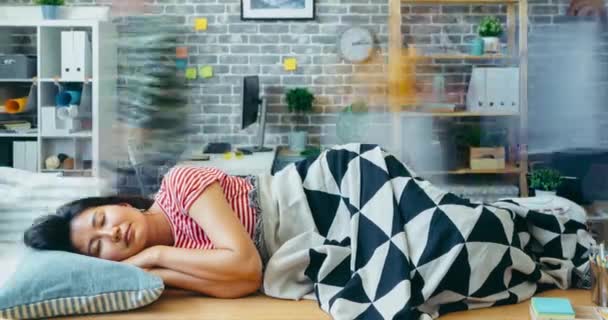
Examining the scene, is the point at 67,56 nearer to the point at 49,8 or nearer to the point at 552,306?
the point at 49,8

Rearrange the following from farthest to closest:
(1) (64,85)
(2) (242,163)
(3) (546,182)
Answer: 1. (1) (64,85)
2. (3) (546,182)
3. (2) (242,163)

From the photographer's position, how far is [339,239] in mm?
1503

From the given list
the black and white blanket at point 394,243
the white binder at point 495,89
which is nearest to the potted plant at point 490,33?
the white binder at point 495,89

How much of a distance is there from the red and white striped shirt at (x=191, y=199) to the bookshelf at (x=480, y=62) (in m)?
2.21

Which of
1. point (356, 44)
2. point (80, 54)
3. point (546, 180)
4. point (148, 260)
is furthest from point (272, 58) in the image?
point (148, 260)

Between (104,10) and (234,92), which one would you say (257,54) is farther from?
(104,10)

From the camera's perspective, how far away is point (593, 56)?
11.8 ft

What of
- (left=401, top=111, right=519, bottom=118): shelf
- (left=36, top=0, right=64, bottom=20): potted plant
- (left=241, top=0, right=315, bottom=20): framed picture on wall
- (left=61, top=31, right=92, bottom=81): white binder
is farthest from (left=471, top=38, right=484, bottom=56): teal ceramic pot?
(left=36, top=0, right=64, bottom=20): potted plant

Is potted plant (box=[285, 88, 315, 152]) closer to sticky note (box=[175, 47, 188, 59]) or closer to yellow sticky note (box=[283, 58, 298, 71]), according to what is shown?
yellow sticky note (box=[283, 58, 298, 71])

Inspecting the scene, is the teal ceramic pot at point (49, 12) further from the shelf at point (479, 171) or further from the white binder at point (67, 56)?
the shelf at point (479, 171)

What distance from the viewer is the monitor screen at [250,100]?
337 centimetres

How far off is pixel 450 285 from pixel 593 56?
2701 mm

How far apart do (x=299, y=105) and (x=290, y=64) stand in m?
Answer: 0.25

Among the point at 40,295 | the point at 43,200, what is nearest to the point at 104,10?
the point at 43,200
